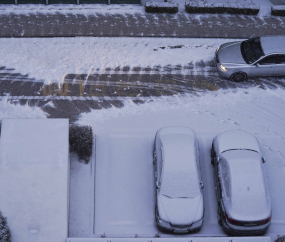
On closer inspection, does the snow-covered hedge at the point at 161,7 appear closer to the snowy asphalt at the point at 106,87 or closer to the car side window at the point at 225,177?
the snowy asphalt at the point at 106,87

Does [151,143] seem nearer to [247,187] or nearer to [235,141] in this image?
[235,141]

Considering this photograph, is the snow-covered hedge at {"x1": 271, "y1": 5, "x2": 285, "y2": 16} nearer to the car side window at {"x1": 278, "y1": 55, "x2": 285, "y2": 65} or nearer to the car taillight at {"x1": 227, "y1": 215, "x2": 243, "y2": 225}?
the car side window at {"x1": 278, "y1": 55, "x2": 285, "y2": 65}

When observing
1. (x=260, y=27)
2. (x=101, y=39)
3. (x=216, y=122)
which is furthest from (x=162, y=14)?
(x=216, y=122)

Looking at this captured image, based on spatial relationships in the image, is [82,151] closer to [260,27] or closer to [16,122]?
[16,122]

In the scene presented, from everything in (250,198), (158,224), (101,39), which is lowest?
(158,224)

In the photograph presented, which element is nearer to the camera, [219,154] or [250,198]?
[250,198]

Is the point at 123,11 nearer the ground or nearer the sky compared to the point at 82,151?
nearer the sky

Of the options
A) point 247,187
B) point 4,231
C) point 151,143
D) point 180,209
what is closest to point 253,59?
point 151,143
